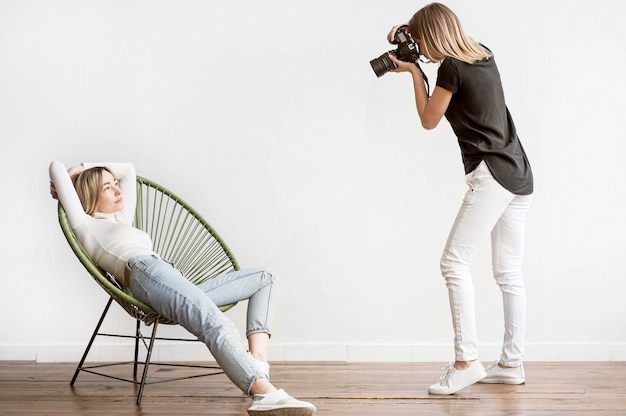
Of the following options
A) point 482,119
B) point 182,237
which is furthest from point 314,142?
point 482,119

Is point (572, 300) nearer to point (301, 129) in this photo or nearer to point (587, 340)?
point (587, 340)

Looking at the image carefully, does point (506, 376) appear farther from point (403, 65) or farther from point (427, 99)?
point (403, 65)

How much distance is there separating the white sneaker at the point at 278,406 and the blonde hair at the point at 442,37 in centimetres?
115

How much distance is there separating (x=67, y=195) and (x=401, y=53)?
1143 mm

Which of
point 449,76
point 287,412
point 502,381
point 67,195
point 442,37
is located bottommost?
point 502,381

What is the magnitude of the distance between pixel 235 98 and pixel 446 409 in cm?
162

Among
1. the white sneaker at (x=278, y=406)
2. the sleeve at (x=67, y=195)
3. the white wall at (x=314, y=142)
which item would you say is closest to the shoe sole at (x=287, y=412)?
the white sneaker at (x=278, y=406)

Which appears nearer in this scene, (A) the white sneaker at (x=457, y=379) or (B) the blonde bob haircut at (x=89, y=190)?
(A) the white sneaker at (x=457, y=379)

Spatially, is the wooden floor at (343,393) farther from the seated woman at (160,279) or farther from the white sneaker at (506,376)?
the seated woman at (160,279)

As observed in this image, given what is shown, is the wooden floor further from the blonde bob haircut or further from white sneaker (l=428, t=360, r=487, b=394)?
the blonde bob haircut

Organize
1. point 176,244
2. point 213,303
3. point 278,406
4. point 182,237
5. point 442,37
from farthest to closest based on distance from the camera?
point 176,244, point 182,237, point 442,37, point 213,303, point 278,406

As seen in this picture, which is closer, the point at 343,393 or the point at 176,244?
the point at 343,393

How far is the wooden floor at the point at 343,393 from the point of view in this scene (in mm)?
2254

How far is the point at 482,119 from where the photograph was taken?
2523 mm
